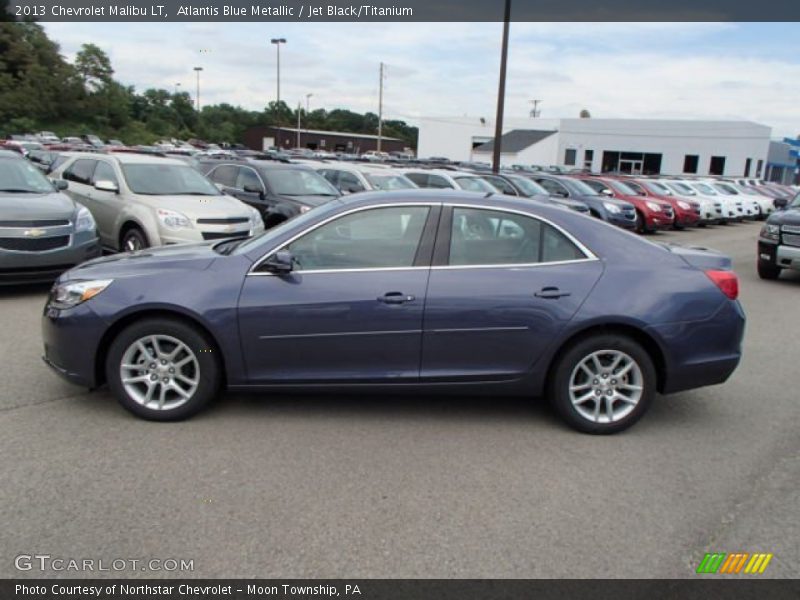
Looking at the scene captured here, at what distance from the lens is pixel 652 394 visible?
4516 millimetres

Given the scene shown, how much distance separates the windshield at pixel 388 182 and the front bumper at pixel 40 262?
7.44 m

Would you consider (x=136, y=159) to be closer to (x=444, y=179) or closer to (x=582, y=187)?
(x=444, y=179)

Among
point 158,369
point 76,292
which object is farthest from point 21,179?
point 158,369

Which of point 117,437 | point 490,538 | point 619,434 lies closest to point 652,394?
point 619,434

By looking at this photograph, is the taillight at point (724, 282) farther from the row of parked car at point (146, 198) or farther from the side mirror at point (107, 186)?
the side mirror at point (107, 186)

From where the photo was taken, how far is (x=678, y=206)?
20.5m

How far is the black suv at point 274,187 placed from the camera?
11.7m

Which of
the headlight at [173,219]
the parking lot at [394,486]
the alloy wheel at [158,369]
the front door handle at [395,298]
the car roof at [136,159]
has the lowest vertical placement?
the parking lot at [394,486]

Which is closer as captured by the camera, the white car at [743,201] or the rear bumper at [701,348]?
the rear bumper at [701,348]

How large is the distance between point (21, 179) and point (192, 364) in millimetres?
6112

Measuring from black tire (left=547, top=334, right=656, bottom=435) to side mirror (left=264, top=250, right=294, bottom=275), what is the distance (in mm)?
1937

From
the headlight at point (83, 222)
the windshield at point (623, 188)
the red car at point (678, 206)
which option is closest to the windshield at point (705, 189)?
the red car at point (678, 206)

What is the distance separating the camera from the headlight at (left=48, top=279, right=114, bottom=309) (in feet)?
14.4

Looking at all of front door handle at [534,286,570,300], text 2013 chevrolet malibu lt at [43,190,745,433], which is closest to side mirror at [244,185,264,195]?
text 2013 chevrolet malibu lt at [43,190,745,433]
